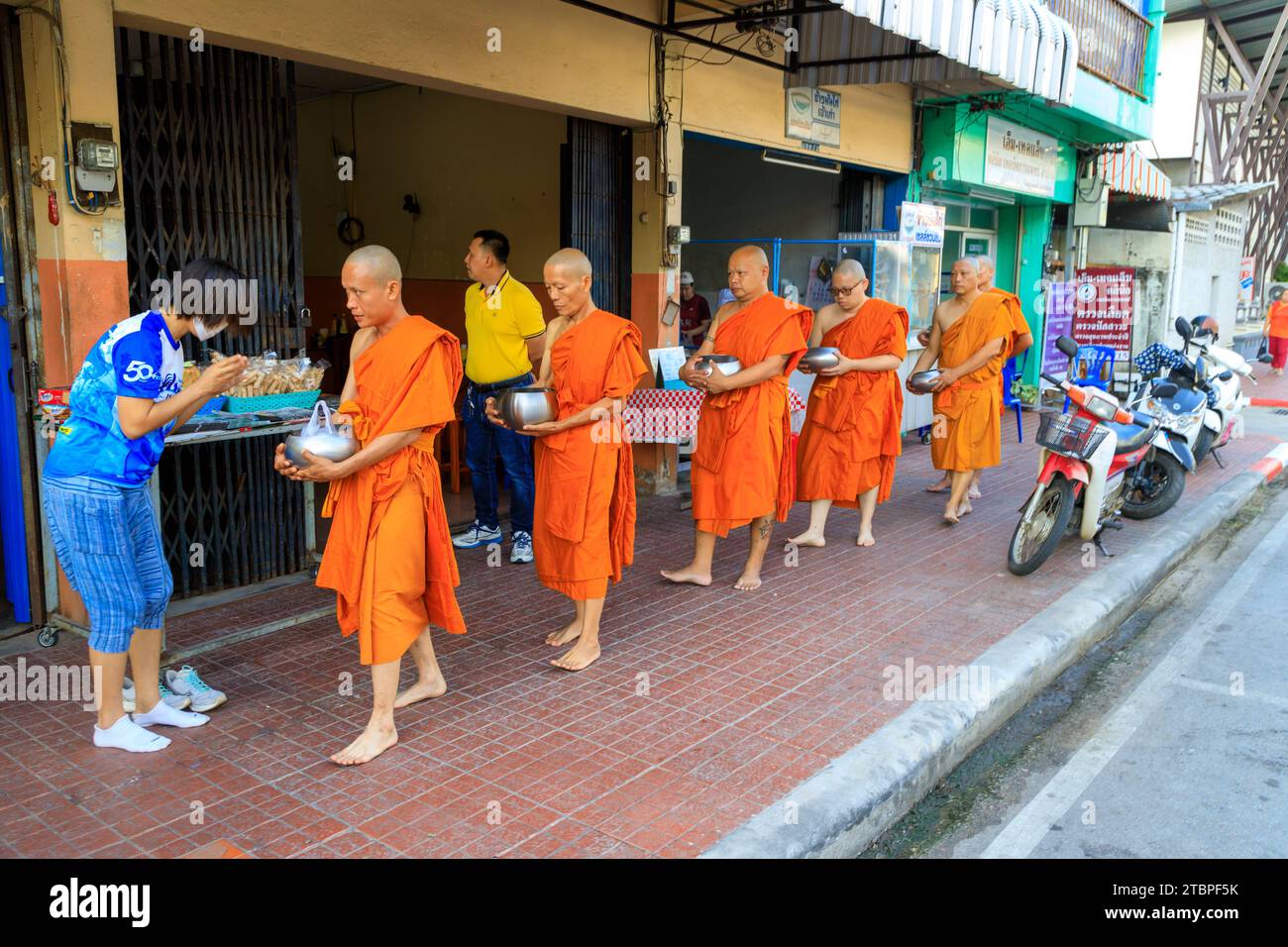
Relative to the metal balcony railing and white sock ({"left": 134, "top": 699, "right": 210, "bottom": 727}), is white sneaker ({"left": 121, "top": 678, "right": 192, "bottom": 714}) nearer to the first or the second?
white sock ({"left": 134, "top": 699, "right": 210, "bottom": 727})

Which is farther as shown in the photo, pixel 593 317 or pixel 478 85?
pixel 478 85

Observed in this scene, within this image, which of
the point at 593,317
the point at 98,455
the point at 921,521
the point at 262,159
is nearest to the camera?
the point at 98,455

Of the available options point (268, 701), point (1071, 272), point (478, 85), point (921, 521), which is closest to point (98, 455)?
point (268, 701)

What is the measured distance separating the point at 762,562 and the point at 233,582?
311cm

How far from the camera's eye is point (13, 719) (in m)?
3.87

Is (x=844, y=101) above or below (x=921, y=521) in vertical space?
above

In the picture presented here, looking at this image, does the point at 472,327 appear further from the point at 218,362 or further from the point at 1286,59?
the point at 1286,59

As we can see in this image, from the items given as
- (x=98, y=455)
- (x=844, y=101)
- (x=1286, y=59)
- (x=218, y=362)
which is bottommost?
(x=98, y=455)

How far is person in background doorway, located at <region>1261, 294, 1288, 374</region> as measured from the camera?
744 inches

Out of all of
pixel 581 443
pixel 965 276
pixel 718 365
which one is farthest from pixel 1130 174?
pixel 581 443

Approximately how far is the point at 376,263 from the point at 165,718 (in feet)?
6.14
